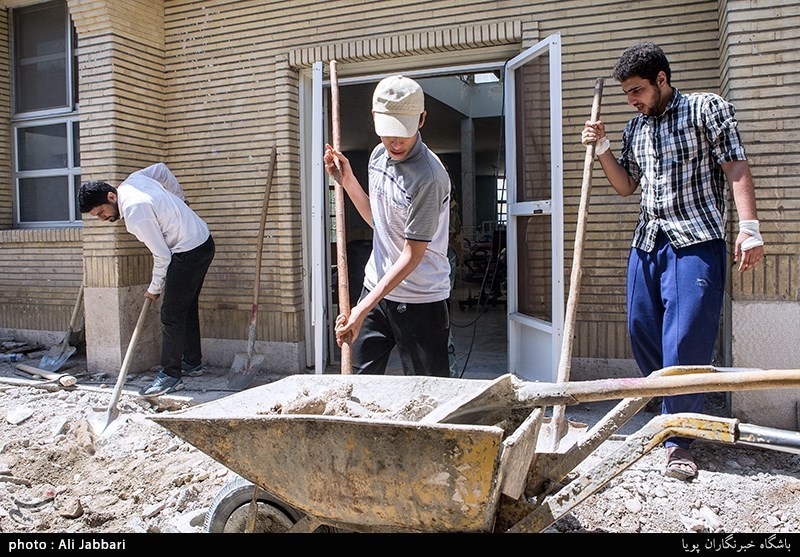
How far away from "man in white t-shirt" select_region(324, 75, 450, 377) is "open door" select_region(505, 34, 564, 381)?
121 cm

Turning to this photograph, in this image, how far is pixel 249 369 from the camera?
17.2 ft

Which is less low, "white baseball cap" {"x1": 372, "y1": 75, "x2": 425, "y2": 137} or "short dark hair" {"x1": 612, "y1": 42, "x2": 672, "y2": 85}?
"short dark hair" {"x1": 612, "y1": 42, "x2": 672, "y2": 85}

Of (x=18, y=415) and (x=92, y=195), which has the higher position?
(x=92, y=195)

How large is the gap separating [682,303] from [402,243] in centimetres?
134

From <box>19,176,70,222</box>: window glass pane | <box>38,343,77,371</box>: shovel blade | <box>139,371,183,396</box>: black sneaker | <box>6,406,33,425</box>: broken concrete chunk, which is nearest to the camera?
<box>6,406,33,425</box>: broken concrete chunk

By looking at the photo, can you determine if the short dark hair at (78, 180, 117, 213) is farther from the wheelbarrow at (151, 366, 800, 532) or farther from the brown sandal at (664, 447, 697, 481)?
the brown sandal at (664, 447, 697, 481)

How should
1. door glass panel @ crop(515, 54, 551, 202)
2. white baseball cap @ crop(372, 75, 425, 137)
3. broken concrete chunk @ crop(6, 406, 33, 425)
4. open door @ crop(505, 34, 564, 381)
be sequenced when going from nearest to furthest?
white baseball cap @ crop(372, 75, 425, 137), open door @ crop(505, 34, 564, 381), door glass panel @ crop(515, 54, 551, 202), broken concrete chunk @ crop(6, 406, 33, 425)

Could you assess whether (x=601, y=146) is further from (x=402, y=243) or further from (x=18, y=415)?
(x=18, y=415)

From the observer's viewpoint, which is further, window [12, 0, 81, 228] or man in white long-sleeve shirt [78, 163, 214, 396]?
window [12, 0, 81, 228]

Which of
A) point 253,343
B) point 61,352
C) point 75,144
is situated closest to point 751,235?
point 253,343

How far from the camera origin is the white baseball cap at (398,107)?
280 centimetres

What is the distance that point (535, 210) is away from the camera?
4457 millimetres

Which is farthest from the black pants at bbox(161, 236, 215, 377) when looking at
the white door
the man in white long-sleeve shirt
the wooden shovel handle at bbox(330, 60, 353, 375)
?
the wooden shovel handle at bbox(330, 60, 353, 375)

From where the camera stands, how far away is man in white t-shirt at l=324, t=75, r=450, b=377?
2861 mm
